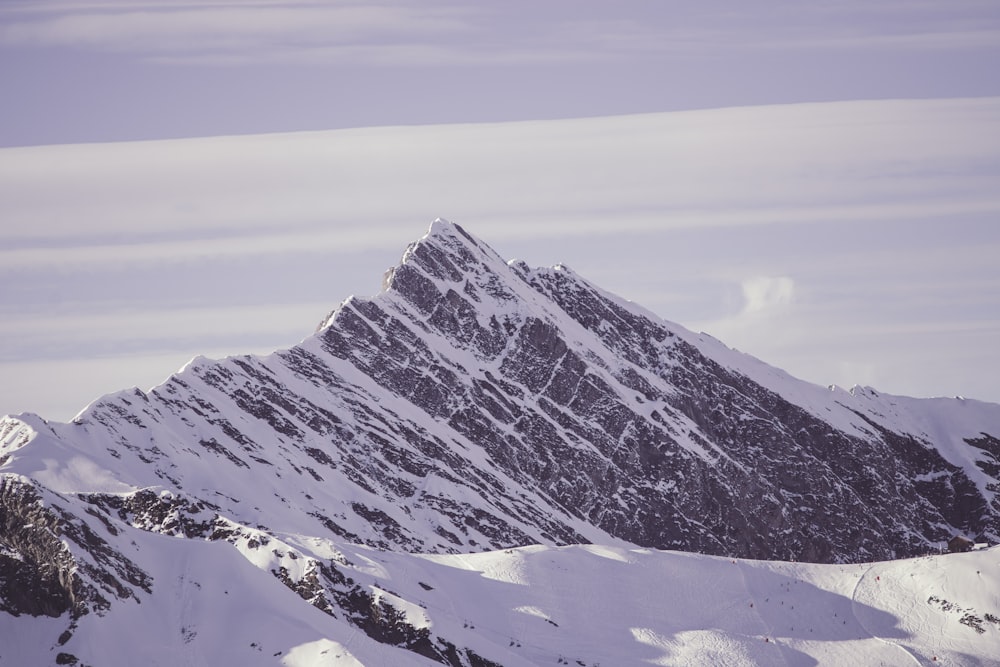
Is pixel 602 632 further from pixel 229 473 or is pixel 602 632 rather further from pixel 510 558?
pixel 229 473

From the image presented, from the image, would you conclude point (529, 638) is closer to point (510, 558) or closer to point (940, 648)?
point (510, 558)

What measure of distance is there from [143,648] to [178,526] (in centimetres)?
2177

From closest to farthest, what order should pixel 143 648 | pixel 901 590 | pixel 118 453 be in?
pixel 143 648, pixel 901 590, pixel 118 453

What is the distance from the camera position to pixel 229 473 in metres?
184

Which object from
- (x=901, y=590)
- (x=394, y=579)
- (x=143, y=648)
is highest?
(x=901, y=590)

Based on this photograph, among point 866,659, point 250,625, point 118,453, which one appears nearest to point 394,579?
point 250,625

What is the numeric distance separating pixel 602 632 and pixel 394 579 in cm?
1836

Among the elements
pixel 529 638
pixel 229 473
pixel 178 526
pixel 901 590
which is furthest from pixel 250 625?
pixel 229 473

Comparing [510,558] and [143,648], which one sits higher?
[510,558]

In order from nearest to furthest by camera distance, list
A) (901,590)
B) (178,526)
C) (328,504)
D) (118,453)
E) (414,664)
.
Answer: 1. (414,664)
2. (178,526)
3. (901,590)
4. (118,453)
5. (328,504)

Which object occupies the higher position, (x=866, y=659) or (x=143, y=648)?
Answer: (x=866, y=659)

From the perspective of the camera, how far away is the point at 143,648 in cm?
10519

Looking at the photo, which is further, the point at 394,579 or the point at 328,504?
the point at 328,504

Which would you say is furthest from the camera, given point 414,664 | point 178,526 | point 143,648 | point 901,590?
point 901,590
